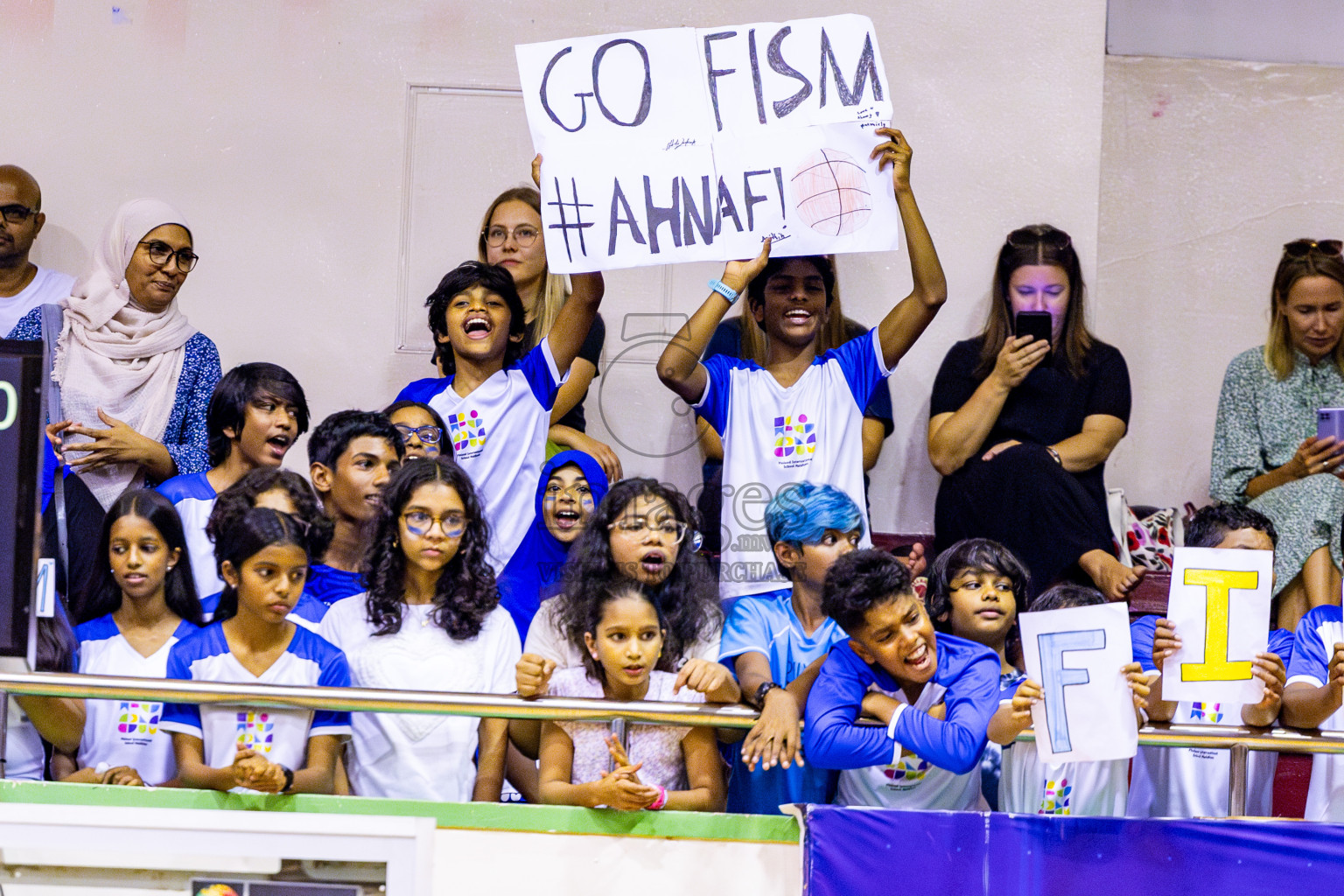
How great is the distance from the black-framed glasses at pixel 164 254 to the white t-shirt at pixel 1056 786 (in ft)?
9.73

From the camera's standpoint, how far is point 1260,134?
22.3 ft

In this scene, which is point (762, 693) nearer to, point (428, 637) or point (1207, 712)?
point (428, 637)

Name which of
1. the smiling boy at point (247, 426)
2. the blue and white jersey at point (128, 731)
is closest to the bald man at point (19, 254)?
the smiling boy at point (247, 426)

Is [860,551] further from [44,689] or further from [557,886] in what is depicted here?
[44,689]

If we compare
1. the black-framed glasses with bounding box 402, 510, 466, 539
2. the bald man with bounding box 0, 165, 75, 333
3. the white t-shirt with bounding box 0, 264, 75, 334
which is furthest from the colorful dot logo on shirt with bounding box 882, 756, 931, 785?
the bald man with bounding box 0, 165, 75, 333

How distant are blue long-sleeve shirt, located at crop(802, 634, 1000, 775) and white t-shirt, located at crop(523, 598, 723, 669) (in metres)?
0.39

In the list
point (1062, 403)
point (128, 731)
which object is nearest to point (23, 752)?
point (128, 731)

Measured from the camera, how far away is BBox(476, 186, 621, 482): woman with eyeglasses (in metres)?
5.02

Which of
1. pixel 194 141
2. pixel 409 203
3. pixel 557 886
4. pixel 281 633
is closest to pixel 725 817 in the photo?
pixel 557 886

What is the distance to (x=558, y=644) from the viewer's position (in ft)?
12.3

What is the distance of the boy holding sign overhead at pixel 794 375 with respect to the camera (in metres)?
4.43

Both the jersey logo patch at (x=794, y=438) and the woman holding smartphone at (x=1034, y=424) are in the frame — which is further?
the woman holding smartphone at (x=1034, y=424)

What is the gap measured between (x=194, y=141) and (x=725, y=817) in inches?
152

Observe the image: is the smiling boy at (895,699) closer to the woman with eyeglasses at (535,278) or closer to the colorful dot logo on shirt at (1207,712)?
the colorful dot logo on shirt at (1207,712)
